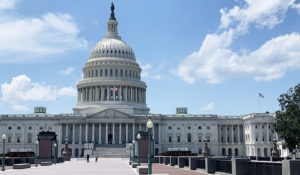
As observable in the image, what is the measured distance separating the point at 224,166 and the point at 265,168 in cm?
1080

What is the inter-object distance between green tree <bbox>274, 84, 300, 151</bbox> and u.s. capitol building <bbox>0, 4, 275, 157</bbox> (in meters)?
66.8

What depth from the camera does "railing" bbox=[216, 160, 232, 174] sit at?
135 ft

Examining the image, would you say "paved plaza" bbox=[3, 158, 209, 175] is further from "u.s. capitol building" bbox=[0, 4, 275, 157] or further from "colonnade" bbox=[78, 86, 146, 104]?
"colonnade" bbox=[78, 86, 146, 104]

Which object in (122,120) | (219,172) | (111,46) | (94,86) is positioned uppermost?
(111,46)

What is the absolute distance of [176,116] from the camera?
543 feet

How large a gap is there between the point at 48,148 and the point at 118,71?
299 feet

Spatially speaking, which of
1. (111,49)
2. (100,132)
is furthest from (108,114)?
(111,49)

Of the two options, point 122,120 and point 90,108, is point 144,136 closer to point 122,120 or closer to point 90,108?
point 122,120

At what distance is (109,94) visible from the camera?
17200 cm

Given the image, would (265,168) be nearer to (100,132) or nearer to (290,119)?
(290,119)

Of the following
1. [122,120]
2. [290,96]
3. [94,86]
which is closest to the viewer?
[290,96]

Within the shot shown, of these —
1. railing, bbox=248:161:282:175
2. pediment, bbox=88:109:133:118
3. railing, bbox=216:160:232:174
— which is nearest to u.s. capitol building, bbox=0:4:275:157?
pediment, bbox=88:109:133:118

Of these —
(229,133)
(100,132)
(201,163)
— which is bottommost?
(201,163)

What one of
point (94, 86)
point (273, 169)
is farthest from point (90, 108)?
point (273, 169)
